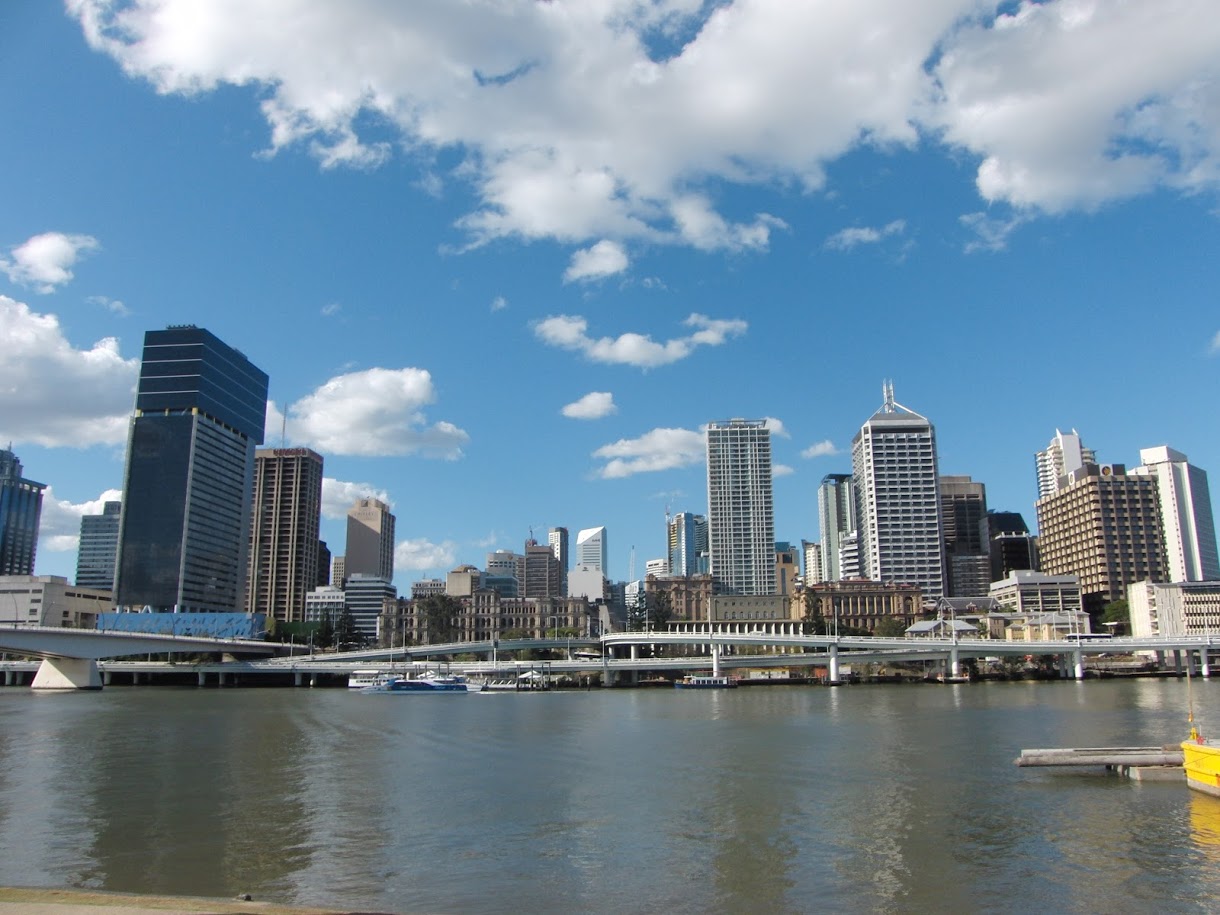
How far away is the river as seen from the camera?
89.5 feet

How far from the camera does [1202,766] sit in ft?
134

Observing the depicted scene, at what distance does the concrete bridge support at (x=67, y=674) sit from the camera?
157625mm

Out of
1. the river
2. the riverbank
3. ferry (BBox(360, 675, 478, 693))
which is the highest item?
the riverbank

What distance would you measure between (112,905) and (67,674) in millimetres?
164194

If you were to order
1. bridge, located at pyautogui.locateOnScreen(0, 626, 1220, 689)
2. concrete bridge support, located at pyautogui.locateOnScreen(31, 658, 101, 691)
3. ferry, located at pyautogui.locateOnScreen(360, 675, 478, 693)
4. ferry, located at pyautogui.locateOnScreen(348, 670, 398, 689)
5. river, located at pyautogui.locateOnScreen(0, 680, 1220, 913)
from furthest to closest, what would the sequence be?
ferry, located at pyautogui.locateOnScreen(348, 670, 398, 689), bridge, located at pyautogui.locateOnScreen(0, 626, 1220, 689), concrete bridge support, located at pyautogui.locateOnScreen(31, 658, 101, 691), ferry, located at pyautogui.locateOnScreen(360, 675, 478, 693), river, located at pyautogui.locateOnScreen(0, 680, 1220, 913)

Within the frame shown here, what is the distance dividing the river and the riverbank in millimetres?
6680

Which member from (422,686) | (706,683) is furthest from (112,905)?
(706,683)

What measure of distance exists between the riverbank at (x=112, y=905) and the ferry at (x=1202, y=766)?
36.7 meters

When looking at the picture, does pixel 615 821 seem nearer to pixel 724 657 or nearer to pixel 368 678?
pixel 368 678

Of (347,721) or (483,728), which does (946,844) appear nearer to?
(483,728)

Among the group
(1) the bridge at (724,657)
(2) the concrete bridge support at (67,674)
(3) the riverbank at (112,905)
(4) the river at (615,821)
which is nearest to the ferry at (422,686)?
(1) the bridge at (724,657)

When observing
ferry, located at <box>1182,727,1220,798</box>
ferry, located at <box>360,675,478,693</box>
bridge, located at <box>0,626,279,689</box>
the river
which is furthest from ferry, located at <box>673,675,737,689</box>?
ferry, located at <box>1182,727,1220,798</box>

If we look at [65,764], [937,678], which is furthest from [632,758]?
[937,678]

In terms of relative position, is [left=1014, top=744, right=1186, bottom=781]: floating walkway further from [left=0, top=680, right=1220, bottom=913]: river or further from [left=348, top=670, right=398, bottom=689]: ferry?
[left=348, top=670, right=398, bottom=689]: ferry
